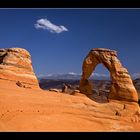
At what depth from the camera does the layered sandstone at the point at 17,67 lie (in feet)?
55.3

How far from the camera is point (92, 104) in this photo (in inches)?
587

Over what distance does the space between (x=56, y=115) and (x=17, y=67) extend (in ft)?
23.2

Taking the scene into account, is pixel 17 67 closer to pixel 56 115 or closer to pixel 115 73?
pixel 115 73

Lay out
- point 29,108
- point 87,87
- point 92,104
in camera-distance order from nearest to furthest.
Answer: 1. point 29,108
2. point 92,104
3. point 87,87

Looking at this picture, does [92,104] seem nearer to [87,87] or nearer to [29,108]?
[29,108]

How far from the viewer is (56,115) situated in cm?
1122

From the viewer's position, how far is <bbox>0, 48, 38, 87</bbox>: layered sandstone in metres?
16.9

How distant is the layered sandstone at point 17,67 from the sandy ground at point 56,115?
1003 millimetres
